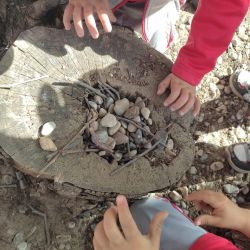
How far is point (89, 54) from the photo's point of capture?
1521 millimetres

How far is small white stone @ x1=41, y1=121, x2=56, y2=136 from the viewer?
1332mm

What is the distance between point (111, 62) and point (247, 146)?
0.92 meters

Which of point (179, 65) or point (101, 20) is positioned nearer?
point (101, 20)

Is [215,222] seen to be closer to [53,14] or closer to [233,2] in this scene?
[233,2]

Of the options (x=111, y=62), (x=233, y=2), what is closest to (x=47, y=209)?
(x=111, y=62)

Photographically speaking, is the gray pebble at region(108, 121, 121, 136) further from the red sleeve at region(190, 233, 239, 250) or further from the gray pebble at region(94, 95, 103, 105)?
the red sleeve at region(190, 233, 239, 250)

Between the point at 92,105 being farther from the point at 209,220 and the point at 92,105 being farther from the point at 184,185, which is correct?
the point at 184,185

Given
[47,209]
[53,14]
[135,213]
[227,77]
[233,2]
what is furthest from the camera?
[227,77]

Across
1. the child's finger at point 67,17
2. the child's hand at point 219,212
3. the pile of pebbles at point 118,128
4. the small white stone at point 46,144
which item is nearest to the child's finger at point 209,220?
the child's hand at point 219,212

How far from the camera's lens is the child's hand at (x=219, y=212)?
1.53 m

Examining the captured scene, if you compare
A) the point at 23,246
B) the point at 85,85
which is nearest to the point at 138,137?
the point at 85,85

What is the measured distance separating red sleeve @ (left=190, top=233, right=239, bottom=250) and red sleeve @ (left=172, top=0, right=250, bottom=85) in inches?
24.3

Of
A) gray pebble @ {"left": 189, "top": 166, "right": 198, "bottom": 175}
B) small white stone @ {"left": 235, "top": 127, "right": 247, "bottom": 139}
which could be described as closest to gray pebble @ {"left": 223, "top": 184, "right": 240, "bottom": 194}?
gray pebble @ {"left": 189, "top": 166, "right": 198, "bottom": 175}

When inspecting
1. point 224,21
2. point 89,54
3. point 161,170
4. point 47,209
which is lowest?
point 47,209
